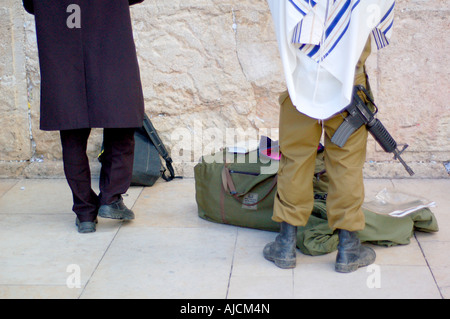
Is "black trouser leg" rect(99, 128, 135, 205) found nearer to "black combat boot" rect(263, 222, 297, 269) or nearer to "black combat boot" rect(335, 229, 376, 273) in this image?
"black combat boot" rect(263, 222, 297, 269)

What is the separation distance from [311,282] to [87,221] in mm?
1229

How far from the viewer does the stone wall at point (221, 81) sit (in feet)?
13.1

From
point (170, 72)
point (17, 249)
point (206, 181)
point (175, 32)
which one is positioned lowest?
point (17, 249)

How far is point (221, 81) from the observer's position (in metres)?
4.12

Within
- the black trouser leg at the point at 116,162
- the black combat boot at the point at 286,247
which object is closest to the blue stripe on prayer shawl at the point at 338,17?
the black combat boot at the point at 286,247

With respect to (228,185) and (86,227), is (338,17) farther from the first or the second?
(86,227)

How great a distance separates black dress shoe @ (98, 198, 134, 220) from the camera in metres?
3.24

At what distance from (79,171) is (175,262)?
2.31 ft

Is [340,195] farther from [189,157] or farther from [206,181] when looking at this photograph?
[189,157]

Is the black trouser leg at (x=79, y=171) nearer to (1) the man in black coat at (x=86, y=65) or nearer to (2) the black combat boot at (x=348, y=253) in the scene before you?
(1) the man in black coat at (x=86, y=65)

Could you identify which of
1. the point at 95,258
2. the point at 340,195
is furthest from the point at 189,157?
the point at 340,195

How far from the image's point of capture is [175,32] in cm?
407

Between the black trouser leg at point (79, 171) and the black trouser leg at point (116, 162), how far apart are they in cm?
8

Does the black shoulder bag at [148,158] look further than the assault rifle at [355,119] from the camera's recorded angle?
Yes
